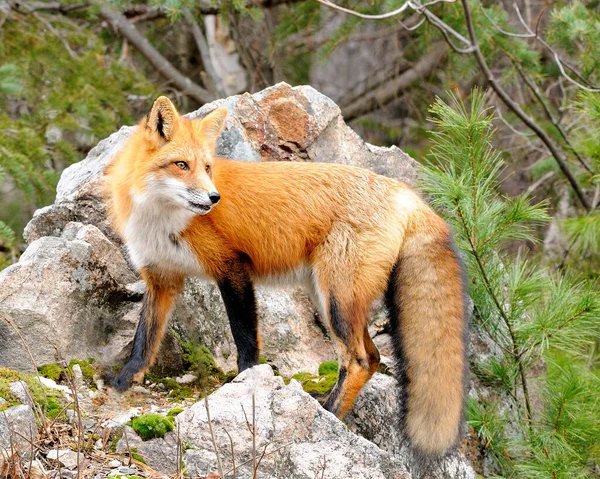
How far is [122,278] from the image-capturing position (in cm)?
715

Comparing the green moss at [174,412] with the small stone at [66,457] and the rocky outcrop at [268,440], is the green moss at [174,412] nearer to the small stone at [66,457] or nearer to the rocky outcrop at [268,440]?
the rocky outcrop at [268,440]

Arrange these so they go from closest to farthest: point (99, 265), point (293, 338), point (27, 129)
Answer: point (99, 265) → point (293, 338) → point (27, 129)

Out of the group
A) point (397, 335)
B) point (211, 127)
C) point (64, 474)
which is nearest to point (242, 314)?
point (397, 335)

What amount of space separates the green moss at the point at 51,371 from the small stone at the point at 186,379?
3.20ft

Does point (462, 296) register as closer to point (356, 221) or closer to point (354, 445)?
point (356, 221)

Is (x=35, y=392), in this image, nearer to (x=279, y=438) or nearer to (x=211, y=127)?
(x=279, y=438)

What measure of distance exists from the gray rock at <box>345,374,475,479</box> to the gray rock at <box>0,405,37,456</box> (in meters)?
2.31

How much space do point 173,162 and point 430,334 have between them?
231cm

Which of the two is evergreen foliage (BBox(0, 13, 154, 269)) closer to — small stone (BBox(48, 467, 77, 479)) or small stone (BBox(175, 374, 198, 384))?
small stone (BBox(175, 374, 198, 384))

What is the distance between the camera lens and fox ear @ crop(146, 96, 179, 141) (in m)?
6.31

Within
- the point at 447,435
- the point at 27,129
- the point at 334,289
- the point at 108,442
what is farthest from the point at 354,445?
the point at 27,129

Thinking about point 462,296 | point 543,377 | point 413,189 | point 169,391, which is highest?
point 413,189

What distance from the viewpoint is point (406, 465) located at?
6027mm

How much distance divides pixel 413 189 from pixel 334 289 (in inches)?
52.7
